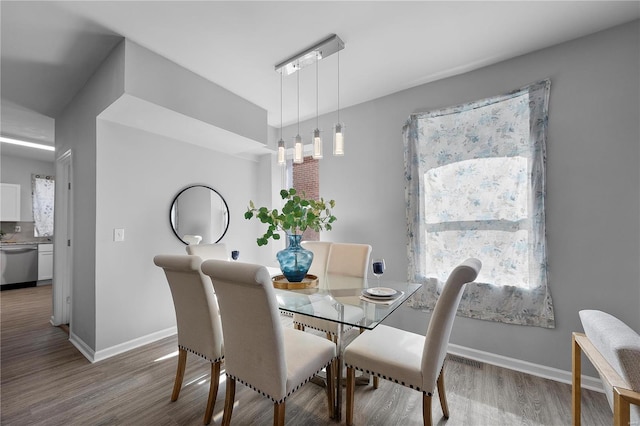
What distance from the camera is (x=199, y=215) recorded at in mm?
3270

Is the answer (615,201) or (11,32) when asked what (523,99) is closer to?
(615,201)

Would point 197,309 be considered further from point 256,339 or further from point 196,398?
point 196,398

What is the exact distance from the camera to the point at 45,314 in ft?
12.0

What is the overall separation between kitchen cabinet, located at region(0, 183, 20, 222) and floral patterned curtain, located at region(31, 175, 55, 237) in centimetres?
27

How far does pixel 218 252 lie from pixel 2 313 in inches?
139

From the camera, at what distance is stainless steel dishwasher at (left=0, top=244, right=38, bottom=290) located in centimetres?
489

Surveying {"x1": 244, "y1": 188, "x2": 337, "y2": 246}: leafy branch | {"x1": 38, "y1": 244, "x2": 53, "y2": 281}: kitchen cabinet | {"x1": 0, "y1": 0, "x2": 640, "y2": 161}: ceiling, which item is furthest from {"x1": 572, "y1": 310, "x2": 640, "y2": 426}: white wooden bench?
{"x1": 38, "y1": 244, "x2": 53, "y2": 281}: kitchen cabinet

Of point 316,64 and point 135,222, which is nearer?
point 316,64

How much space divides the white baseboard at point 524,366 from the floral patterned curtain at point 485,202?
326mm

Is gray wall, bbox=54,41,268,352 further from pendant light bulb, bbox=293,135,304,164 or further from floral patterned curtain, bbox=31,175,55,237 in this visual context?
floral patterned curtain, bbox=31,175,55,237

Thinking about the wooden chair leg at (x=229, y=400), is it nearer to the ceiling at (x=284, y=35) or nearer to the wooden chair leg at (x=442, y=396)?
the wooden chair leg at (x=442, y=396)

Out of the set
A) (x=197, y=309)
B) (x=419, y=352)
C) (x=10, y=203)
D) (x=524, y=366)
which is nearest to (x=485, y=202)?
(x=524, y=366)

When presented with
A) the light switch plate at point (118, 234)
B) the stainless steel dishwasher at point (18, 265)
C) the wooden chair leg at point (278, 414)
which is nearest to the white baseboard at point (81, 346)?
the light switch plate at point (118, 234)

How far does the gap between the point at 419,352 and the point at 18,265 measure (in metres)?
7.09
